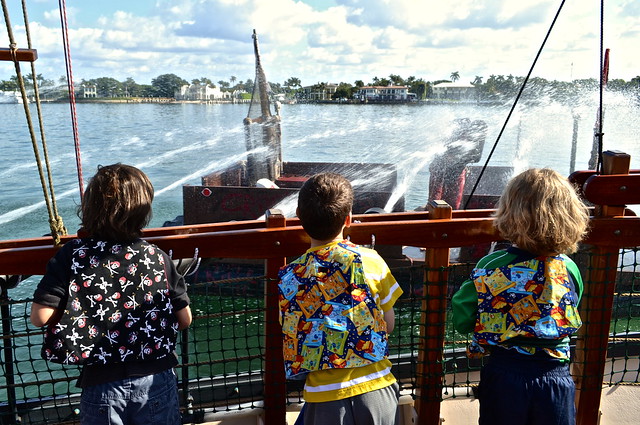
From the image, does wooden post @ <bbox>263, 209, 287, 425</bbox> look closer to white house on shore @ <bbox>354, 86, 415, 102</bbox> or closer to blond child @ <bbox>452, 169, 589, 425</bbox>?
blond child @ <bbox>452, 169, 589, 425</bbox>

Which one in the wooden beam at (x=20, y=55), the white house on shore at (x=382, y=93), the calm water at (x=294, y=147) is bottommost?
the calm water at (x=294, y=147)

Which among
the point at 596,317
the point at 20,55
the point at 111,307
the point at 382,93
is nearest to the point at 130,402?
the point at 111,307

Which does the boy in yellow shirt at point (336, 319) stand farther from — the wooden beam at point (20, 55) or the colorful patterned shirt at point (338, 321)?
the wooden beam at point (20, 55)

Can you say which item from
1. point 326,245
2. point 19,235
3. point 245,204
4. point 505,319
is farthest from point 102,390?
point 19,235

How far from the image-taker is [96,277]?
5.66ft

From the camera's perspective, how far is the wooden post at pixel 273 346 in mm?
2215

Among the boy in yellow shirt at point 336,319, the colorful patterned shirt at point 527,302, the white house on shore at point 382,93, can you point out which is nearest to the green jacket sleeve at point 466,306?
the colorful patterned shirt at point 527,302

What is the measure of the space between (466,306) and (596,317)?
0.81 m

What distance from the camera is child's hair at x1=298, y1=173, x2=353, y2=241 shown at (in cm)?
173

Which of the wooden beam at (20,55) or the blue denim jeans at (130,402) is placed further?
the wooden beam at (20,55)

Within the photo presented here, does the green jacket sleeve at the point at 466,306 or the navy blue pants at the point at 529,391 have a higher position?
the green jacket sleeve at the point at 466,306

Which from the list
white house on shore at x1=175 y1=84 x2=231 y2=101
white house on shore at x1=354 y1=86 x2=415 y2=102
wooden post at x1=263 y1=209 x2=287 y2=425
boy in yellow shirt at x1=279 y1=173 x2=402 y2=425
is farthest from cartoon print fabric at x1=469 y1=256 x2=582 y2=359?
white house on shore at x1=175 y1=84 x2=231 y2=101

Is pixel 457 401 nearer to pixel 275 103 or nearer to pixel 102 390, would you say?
pixel 102 390

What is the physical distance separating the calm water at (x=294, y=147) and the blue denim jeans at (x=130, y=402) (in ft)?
58.3
